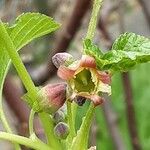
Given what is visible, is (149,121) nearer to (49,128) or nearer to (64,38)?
(64,38)

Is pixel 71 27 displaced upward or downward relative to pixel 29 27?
downward

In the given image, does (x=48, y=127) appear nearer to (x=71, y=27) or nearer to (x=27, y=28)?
(x=27, y=28)

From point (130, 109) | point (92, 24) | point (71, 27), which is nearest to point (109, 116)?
point (130, 109)

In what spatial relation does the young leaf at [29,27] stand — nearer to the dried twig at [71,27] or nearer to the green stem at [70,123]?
the green stem at [70,123]

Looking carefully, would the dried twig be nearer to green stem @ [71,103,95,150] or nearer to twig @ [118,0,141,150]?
twig @ [118,0,141,150]

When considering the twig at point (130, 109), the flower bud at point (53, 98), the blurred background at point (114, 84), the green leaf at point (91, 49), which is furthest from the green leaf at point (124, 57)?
the twig at point (130, 109)

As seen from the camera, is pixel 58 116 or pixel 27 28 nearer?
pixel 58 116

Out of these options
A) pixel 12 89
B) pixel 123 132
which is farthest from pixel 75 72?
pixel 123 132
